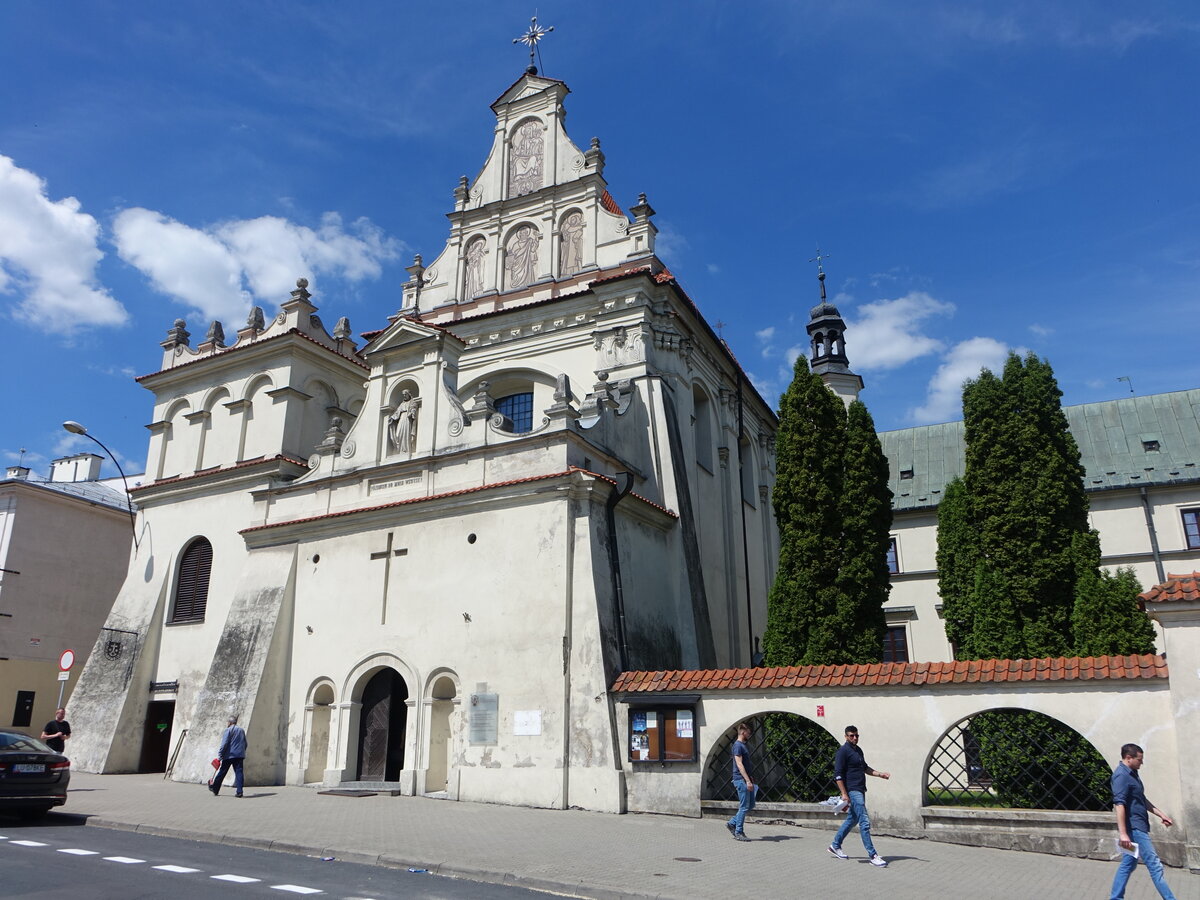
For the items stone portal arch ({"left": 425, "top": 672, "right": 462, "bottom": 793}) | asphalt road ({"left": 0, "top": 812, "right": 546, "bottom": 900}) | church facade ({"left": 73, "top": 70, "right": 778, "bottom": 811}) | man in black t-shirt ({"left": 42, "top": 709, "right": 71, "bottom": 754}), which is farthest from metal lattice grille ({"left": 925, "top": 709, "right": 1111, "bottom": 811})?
man in black t-shirt ({"left": 42, "top": 709, "right": 71, "bottom": 754})

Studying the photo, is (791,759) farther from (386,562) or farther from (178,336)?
(178,336)

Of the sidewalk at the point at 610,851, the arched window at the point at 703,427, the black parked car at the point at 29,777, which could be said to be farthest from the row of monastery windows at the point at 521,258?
the black parked car at the point at 29,777

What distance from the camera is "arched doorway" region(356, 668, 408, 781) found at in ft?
62.3

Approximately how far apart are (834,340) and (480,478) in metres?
31.6

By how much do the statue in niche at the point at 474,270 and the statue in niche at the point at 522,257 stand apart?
34.8 inches

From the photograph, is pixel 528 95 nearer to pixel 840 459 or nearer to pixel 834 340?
pixel 840 459

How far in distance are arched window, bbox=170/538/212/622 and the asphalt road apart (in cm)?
1239

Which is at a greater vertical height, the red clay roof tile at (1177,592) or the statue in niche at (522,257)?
the statue in niche at (522,257)

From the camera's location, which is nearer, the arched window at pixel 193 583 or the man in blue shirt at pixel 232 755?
the man in blue shirt at pixel 232 755

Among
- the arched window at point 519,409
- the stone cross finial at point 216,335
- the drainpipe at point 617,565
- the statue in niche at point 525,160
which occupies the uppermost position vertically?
the statue in niche at point 525,160

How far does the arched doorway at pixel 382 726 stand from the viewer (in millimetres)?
18984

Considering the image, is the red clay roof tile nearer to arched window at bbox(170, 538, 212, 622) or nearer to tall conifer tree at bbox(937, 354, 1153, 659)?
tall conifer tree at bbox(937, 354, 1153, 659)

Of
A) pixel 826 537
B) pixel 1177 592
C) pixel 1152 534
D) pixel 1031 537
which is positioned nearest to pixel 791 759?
pixel 826 537

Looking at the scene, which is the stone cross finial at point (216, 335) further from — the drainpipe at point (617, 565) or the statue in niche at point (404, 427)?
the drainpipe at point (617, 565)
